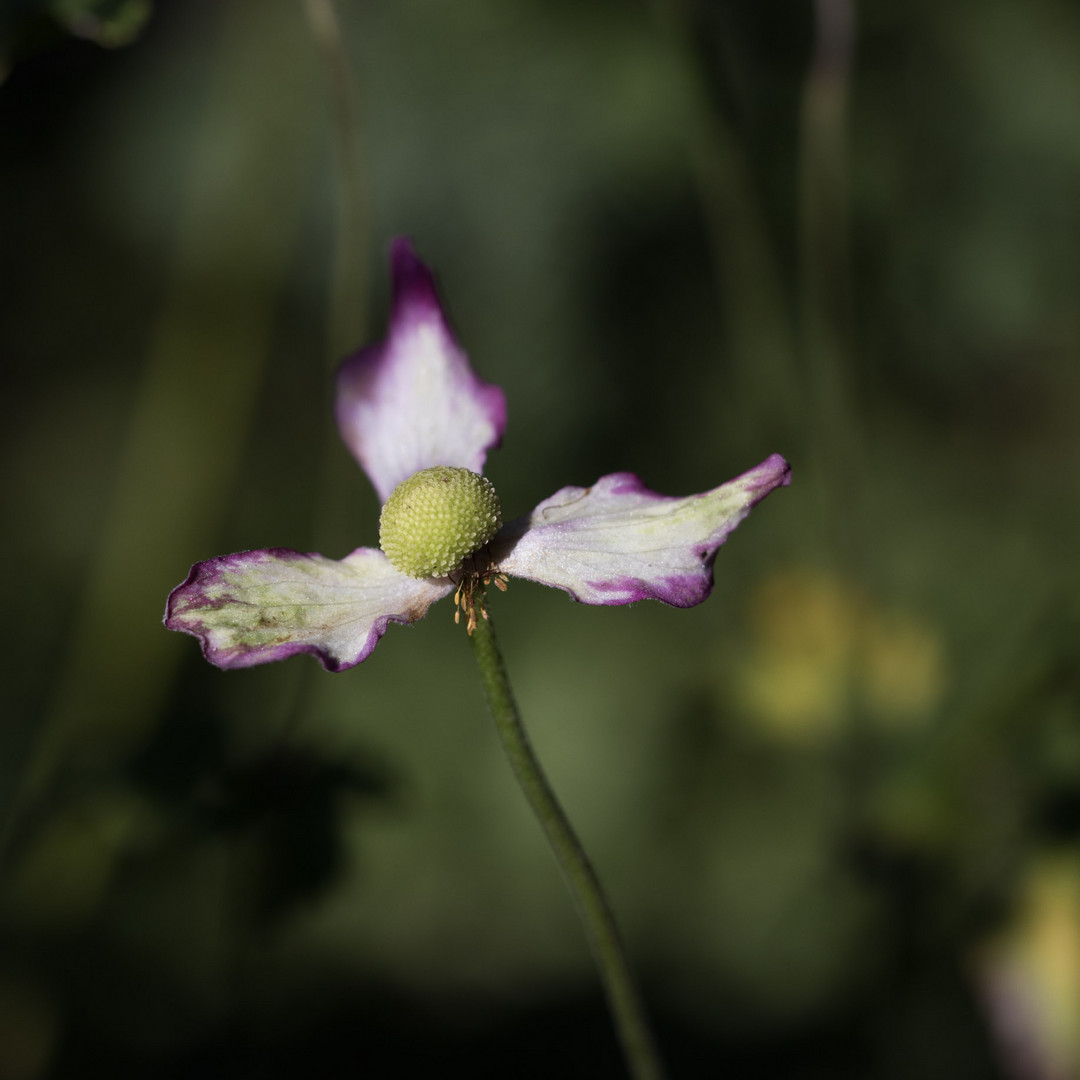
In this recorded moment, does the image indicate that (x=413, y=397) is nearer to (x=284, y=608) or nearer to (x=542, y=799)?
(x=284, y=608)

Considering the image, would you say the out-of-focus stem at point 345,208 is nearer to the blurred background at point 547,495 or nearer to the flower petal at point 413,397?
the blurred background at point 547,495

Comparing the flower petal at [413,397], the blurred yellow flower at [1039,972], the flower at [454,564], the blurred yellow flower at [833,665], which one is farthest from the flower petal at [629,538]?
the blurred yellow flower at [833,665]

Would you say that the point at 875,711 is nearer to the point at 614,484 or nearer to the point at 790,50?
the point at 614,484

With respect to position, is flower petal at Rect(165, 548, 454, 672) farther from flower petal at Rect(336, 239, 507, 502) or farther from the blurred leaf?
the blurred leaf

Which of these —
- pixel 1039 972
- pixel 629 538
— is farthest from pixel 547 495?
pixel 629 538

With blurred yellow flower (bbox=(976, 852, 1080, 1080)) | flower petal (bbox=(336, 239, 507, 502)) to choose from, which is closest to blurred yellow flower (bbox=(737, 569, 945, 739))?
blurred yellow flower (bbox=(976, 852, 1080, 1080))
